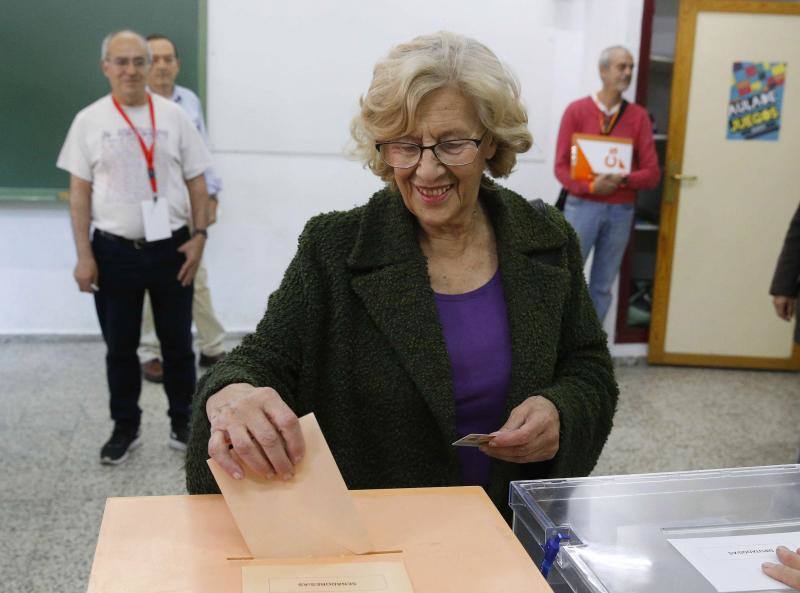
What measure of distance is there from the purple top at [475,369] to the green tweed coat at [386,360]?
3 cm

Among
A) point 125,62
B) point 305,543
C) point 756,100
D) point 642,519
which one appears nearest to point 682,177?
point 756,100

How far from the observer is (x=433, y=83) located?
1296 millimetres

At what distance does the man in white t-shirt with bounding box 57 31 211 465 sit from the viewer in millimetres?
3008

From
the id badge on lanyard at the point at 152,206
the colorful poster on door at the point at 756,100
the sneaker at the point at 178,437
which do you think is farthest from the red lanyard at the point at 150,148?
the colorful poster on door at the point at 756,100

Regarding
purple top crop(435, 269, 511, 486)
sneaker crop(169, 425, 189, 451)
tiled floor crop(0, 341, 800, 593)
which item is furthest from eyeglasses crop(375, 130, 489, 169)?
sneaker crop(169, 425, 189, 451)

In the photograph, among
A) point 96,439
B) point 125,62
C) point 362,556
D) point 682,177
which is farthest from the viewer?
point 682,177

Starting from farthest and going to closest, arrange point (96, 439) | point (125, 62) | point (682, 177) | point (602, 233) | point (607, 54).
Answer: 1. point (682, 177)
2. point (602, 233)
3. point (607, 54)
4. point (96, 439)
5. point (125, 62)

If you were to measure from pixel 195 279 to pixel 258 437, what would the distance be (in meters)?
3.26

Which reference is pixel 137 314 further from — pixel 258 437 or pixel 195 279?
pixel 258 437

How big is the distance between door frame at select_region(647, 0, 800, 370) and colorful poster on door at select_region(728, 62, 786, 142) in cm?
27

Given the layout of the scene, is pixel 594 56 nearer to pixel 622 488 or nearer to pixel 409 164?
pixel 409 164

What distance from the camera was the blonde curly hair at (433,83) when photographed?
4.24 feet

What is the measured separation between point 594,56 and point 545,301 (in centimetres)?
353

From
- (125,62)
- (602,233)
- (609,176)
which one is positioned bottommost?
(602,233)
